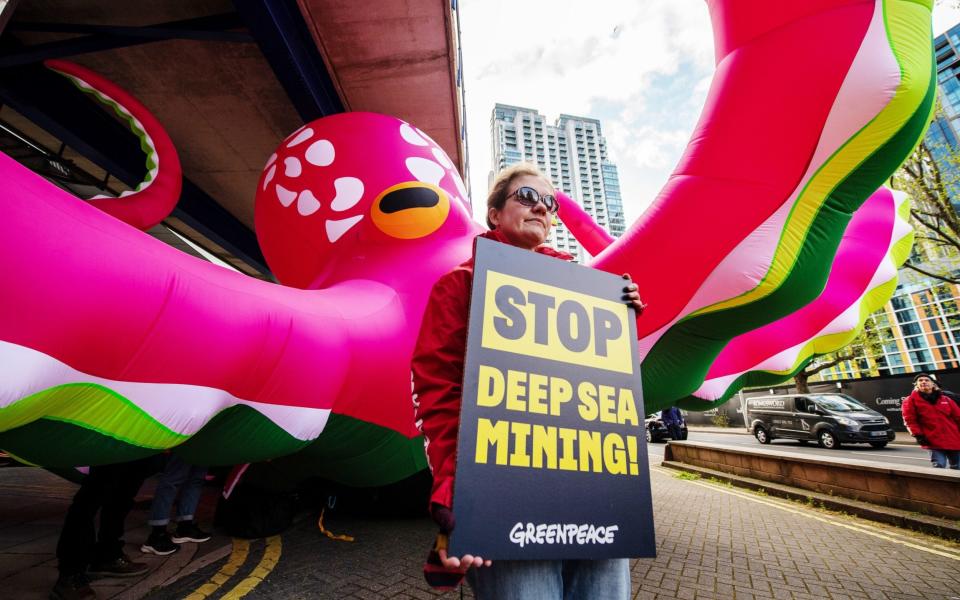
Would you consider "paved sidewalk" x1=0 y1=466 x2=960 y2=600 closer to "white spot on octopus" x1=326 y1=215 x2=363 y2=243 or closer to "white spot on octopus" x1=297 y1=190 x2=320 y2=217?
"white spot on octopus" x1=326 y1=215 x2=363 y2=243

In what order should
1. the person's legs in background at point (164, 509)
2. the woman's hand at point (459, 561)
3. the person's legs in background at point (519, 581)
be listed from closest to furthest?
the woman's hand at point (459, 561)
the person's legs in background at point (519, 581)
the person's legs in background at point (164, 509)

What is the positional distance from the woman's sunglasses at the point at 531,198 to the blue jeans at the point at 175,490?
3.77 metres

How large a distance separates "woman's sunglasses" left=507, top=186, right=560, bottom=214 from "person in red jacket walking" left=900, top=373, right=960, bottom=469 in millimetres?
7157

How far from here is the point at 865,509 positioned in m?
4.82

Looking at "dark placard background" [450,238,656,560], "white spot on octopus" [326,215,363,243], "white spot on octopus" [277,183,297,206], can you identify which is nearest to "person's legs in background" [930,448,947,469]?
"dark placard background" [450,238,656,560]

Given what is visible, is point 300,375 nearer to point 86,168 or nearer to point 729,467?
point 86,168

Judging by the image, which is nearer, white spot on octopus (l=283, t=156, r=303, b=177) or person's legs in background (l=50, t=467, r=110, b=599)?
person's legs in background (l=50, t=467, r=110, b=599)

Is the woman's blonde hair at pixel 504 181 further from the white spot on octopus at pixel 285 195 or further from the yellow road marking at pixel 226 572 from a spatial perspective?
the yellow road marking at pixel 226 572

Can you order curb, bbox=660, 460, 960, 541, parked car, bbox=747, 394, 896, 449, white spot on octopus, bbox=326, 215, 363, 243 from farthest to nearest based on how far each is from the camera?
parked car, bbox=747, 394, 896, 449 < curb, bbox=660, 460, 960, 541 < white spot on octopus, bbox=326, 215, 363, 243

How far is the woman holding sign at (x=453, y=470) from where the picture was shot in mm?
956

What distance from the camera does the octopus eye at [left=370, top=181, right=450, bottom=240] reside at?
116 inches

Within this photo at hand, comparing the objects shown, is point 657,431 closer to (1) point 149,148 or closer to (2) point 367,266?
(2) point 367,266

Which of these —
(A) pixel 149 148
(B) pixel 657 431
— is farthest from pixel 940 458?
(B) pixel 657 431

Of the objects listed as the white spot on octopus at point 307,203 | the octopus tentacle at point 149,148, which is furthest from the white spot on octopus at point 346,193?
the octopus tentacle at point 149,148
